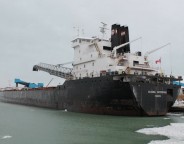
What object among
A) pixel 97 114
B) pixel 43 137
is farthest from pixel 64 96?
pixel 43 137

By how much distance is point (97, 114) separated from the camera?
967 inches

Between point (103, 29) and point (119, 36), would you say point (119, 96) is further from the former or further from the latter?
point (103, 29)

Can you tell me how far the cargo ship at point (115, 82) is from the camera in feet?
73.9

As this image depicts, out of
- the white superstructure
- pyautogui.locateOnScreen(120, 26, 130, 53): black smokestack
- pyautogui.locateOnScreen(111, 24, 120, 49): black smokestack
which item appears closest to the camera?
the white superstructure

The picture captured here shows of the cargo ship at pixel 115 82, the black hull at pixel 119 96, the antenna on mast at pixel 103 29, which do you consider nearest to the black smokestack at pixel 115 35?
the cargo ship at pixel 115 82

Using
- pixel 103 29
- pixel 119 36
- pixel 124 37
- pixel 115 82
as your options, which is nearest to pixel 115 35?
pixel 119 36

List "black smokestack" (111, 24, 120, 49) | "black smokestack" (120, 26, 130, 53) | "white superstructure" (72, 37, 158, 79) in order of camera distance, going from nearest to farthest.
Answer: "white superstructure" (72, 37, 158, 79)
"black smokestack" (111, 24, 120, 49)
"black smokestack" (120, 26, 130, 53)

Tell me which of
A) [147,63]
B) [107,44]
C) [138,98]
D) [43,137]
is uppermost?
[107,44]

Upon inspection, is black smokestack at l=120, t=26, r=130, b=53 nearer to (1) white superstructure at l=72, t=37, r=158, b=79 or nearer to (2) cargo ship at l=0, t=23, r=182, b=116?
(2) cargo ship at l=0, t=23, r=182, b=116

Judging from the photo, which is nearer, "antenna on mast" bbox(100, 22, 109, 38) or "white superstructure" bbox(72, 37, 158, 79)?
"white superstructure" bbox(72, 37, 158, 79)

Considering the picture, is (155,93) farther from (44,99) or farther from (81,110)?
(44,99)

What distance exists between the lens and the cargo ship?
73.9 feet

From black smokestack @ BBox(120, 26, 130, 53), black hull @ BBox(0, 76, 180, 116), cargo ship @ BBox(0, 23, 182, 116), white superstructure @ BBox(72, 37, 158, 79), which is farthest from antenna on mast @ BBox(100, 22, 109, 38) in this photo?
black hull @ BBox(0, 76, 180, 116)

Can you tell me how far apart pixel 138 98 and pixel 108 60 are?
4.84 m
